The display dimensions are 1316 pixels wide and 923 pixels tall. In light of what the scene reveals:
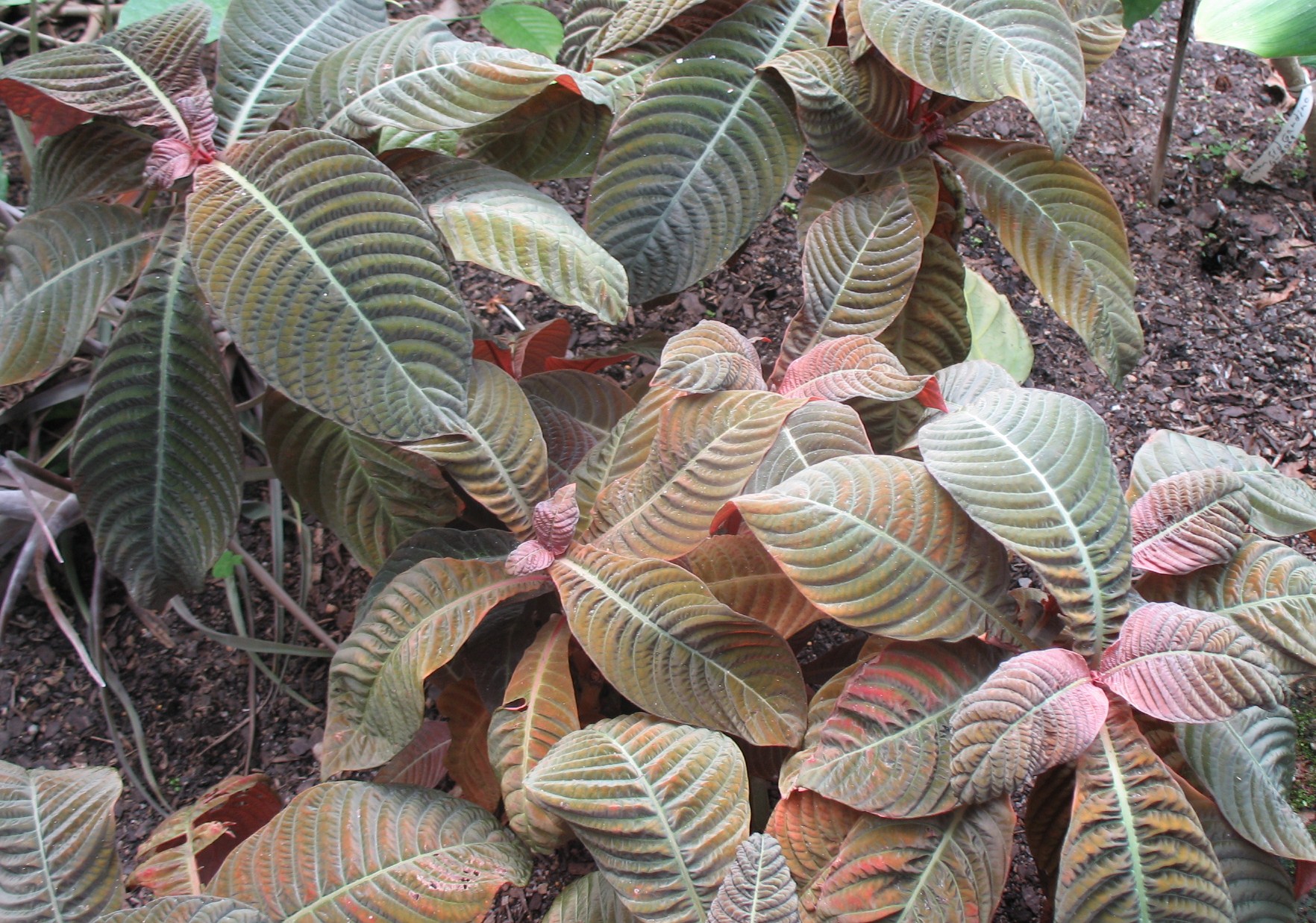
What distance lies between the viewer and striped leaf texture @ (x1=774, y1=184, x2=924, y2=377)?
1.38m

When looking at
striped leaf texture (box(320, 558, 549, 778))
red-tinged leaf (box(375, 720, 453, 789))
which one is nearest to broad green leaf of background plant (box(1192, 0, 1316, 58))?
striped leaf texture (box(320, 558, 549, 778))

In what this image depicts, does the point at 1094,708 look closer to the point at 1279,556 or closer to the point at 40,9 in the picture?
the point at 1279,556

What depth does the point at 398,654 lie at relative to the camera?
1.14 m

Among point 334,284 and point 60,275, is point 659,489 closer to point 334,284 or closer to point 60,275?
point 334,284

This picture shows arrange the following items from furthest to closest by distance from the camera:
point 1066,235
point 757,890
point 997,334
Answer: point 997,334 < point 1066,235 < point 757,890

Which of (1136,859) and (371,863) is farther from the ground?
(1136,859)

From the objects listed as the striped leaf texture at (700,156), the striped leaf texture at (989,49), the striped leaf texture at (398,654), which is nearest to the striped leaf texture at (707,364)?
the striped leaf texture at (700,156)

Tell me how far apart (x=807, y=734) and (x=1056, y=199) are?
1.00m

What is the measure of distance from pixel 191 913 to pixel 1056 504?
1039 millimetres

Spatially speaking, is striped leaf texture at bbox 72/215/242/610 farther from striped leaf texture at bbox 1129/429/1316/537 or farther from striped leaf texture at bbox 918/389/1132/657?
striped leaf texture at bbox 1129/429/1316/537

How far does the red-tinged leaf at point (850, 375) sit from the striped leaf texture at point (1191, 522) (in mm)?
330

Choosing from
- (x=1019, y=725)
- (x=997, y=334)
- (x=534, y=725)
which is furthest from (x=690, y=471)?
(x=997, y=334)

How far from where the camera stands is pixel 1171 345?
1.88 m

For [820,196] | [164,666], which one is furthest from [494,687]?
[820,196]
